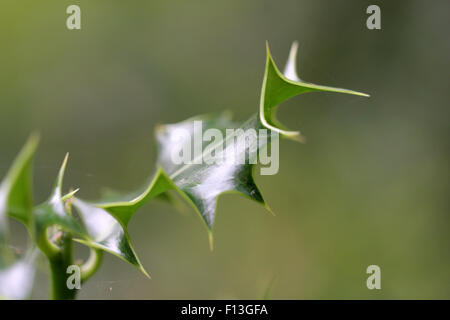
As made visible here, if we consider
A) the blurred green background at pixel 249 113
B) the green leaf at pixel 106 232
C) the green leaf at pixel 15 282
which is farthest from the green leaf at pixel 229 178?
the blurred green background at pixel 249 113

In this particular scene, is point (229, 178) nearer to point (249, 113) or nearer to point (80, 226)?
point (80, 226)

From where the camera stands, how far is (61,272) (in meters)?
0.59

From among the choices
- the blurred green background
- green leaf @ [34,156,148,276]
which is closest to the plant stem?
green leaf @ [34,156,148,276]

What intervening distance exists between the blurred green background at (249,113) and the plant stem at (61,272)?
1.90 meters

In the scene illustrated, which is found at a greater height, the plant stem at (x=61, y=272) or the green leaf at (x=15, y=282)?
the green leaf at (x=15, y=282)

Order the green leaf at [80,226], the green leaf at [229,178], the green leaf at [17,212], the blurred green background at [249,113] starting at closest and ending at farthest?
the green leaf at [17,212], the green leaf at [80,226], the green leaf at [229,178], the blurred green background at [249,113]

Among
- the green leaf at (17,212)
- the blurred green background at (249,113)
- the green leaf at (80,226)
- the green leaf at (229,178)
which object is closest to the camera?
the green leaf at (17,212)

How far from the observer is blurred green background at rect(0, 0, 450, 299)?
286 centimetres

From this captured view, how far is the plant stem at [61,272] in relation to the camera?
22.9 inches

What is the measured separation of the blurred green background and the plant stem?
190 centimetres

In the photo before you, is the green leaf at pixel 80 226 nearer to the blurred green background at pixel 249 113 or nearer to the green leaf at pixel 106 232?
the green leaf at pixel 106 232

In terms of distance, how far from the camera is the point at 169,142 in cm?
101

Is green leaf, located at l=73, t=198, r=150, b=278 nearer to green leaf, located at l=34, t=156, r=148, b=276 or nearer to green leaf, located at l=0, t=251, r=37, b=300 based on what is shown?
green leaf, located at l=34, t=156, r=148, b=276
